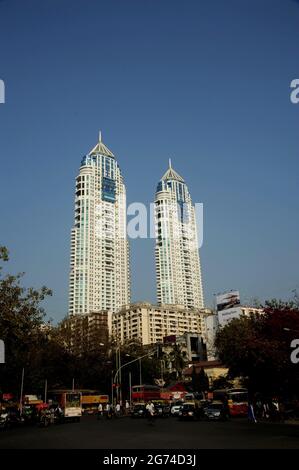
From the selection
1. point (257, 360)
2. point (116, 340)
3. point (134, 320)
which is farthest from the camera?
point (134, 320)

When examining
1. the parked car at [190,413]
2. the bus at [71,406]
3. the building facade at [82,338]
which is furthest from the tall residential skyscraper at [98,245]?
the parked car at [190,413]

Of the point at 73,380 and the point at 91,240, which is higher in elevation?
the point at 91,240

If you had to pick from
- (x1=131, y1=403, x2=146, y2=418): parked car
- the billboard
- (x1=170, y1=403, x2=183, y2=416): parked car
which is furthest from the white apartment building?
(x1=131, y1=403, x2=146, y2=418): parked car

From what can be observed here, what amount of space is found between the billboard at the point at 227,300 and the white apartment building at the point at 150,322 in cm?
5267

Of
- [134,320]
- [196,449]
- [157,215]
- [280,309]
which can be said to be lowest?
[196,449]

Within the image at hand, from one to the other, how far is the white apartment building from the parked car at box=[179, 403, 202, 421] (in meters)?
125

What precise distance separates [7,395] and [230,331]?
3107 centimetres

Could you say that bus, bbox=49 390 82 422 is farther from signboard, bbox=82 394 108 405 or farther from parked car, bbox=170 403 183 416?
signboard, bbox=82 394 108 405

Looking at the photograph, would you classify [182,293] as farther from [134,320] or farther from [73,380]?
[73,380]

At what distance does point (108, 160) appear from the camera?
193 meters

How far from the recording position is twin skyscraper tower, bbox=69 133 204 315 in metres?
170

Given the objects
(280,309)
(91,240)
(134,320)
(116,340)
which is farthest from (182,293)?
(280,309)

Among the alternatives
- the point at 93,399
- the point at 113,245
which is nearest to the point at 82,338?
the point at 93,399

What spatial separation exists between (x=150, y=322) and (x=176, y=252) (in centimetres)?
3122
